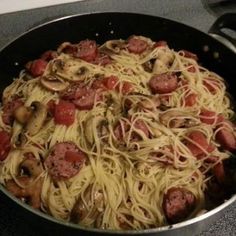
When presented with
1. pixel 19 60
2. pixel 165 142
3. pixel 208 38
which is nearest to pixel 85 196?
pixel 165 142

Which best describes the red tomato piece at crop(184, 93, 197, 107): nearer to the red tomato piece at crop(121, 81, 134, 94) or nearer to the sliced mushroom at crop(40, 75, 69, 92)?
the red tomato piece at crop(121, 81, 134, 94)

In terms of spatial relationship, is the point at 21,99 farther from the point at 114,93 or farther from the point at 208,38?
the point at 208,38

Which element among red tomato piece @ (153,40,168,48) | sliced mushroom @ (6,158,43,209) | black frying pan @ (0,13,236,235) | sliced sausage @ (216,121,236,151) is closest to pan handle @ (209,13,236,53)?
black frying pan @ (0,13,236,235)

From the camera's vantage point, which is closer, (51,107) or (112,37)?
(51,107)

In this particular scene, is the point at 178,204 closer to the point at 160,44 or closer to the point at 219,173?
the point at 219,173

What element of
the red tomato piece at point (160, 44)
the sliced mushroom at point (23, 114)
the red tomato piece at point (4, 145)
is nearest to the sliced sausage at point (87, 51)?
the red tomato piece at point (160, 44)

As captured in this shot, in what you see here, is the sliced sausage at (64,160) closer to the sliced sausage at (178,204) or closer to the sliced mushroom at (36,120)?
the sliced mushroom at (36,120)

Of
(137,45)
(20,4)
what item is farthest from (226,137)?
(20,4)
